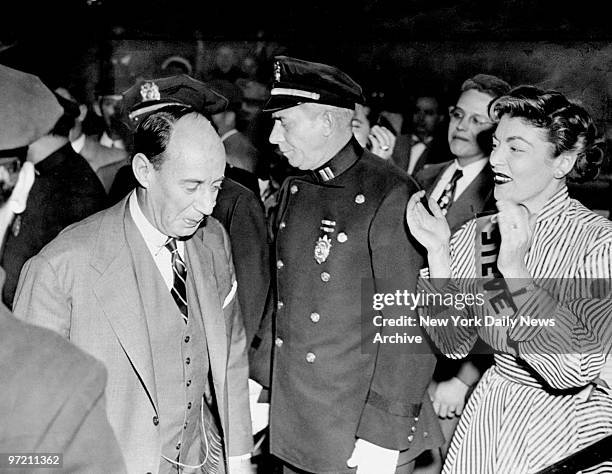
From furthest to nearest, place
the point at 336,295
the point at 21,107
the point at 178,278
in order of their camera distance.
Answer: the point at 336,295 → the point at 178,278 → the point at 21,107

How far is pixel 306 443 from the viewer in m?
1.60

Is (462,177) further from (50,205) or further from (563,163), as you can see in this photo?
(50,205)

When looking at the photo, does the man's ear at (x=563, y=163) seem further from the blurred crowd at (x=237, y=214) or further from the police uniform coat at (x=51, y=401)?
the police uniform coat at (x=51, y=401)

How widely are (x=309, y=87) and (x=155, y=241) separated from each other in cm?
49

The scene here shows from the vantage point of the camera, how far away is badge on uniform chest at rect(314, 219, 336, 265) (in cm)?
154

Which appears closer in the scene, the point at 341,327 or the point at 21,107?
the point at 21,107

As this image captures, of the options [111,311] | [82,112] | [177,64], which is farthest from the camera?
[82,112]

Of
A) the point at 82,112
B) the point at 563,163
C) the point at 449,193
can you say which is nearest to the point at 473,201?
the point at 449,193

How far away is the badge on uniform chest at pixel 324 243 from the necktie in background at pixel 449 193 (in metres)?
0.44

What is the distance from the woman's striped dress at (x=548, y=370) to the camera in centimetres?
130

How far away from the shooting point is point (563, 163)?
1421 millimetres

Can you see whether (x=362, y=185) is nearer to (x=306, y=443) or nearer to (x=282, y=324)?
(x=282, y=324)

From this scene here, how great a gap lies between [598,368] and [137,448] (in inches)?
33.6

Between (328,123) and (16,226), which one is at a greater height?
(328,123)
